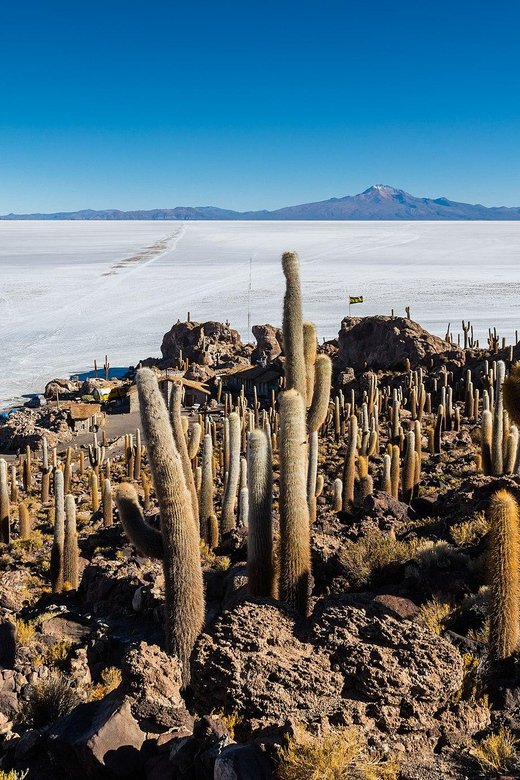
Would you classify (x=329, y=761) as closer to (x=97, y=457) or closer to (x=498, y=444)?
(x=498, y=444)

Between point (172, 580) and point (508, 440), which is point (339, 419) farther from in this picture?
point (172, 580)

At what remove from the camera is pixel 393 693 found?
598cm

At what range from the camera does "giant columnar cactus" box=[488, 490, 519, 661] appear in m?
6.82

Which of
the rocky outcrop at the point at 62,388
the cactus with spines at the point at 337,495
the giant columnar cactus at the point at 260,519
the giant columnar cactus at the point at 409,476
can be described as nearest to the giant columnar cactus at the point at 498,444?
the giant columnar cactus at the point at 409,476

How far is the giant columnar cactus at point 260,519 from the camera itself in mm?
8297

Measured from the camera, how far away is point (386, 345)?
3244 cm

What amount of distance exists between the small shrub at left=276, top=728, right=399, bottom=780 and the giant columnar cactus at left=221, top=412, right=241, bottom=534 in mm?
8719

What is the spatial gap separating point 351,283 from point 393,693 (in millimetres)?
71700

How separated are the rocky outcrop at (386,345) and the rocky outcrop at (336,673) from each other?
2443cm

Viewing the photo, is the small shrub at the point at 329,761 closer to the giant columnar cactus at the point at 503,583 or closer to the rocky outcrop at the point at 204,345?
the giant columnar cactus at the point at 503,583

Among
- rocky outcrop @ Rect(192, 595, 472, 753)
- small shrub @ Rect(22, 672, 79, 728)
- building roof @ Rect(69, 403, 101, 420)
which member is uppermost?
rocky outcrop @ Rect(192, 595, 472, 753)

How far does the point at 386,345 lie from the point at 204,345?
10.3 meters

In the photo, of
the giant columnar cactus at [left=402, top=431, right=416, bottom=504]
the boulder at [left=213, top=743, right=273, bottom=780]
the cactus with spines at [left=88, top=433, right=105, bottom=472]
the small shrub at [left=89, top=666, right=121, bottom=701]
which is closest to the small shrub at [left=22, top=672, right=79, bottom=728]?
the small shrub at [left=89, top=666, right=121, bottom=701]

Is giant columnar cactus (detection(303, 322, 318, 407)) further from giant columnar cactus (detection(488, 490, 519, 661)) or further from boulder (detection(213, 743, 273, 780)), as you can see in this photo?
boulder (detection(213, 743, 273, 780))
